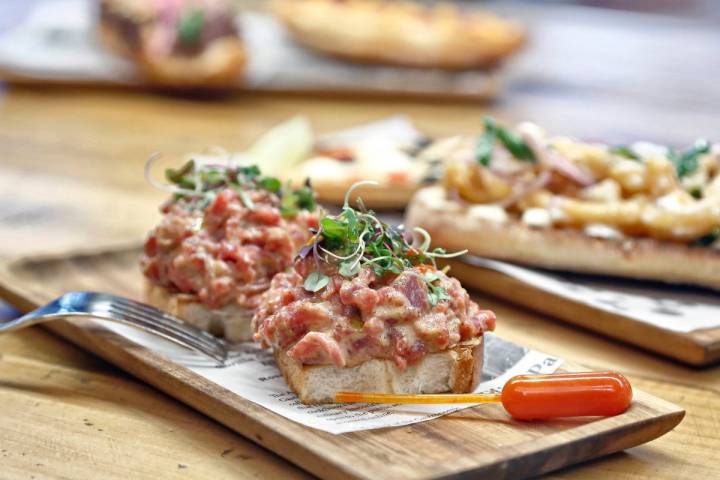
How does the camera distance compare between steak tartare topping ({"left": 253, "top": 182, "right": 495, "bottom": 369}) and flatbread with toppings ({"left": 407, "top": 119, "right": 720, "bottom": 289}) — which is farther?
flatbread with toppings ({"left": 407, "top": 119, "right": 720, "bottom": 289})

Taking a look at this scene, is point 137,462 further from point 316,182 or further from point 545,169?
point 316,182

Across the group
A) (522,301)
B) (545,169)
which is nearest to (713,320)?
(522,301)

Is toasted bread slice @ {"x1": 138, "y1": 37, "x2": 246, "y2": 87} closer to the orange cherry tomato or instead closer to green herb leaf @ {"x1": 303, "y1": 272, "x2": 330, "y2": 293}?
green herb leaf @ {"x1": 303, "y1": 272, "x2": 330, "y2": 293}

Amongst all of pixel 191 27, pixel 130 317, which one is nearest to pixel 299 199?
pixel 130 317

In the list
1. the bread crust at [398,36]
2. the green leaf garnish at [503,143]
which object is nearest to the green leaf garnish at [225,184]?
the green leaf garnish at [503,143]

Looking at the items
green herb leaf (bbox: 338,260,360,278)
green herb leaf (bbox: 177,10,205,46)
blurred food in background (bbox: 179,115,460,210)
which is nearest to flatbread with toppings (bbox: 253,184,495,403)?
green herb leaf (bbox: 338,260,360,278)

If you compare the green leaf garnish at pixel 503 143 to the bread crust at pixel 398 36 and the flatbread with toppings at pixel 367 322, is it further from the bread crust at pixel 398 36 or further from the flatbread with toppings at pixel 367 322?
the bread crust at pixel 398 36

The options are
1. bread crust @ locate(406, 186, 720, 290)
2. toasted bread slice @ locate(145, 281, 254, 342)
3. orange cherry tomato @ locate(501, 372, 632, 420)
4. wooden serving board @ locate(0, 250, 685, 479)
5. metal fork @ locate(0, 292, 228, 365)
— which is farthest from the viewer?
bread crust @ locate(406, 186, 720, 290)
